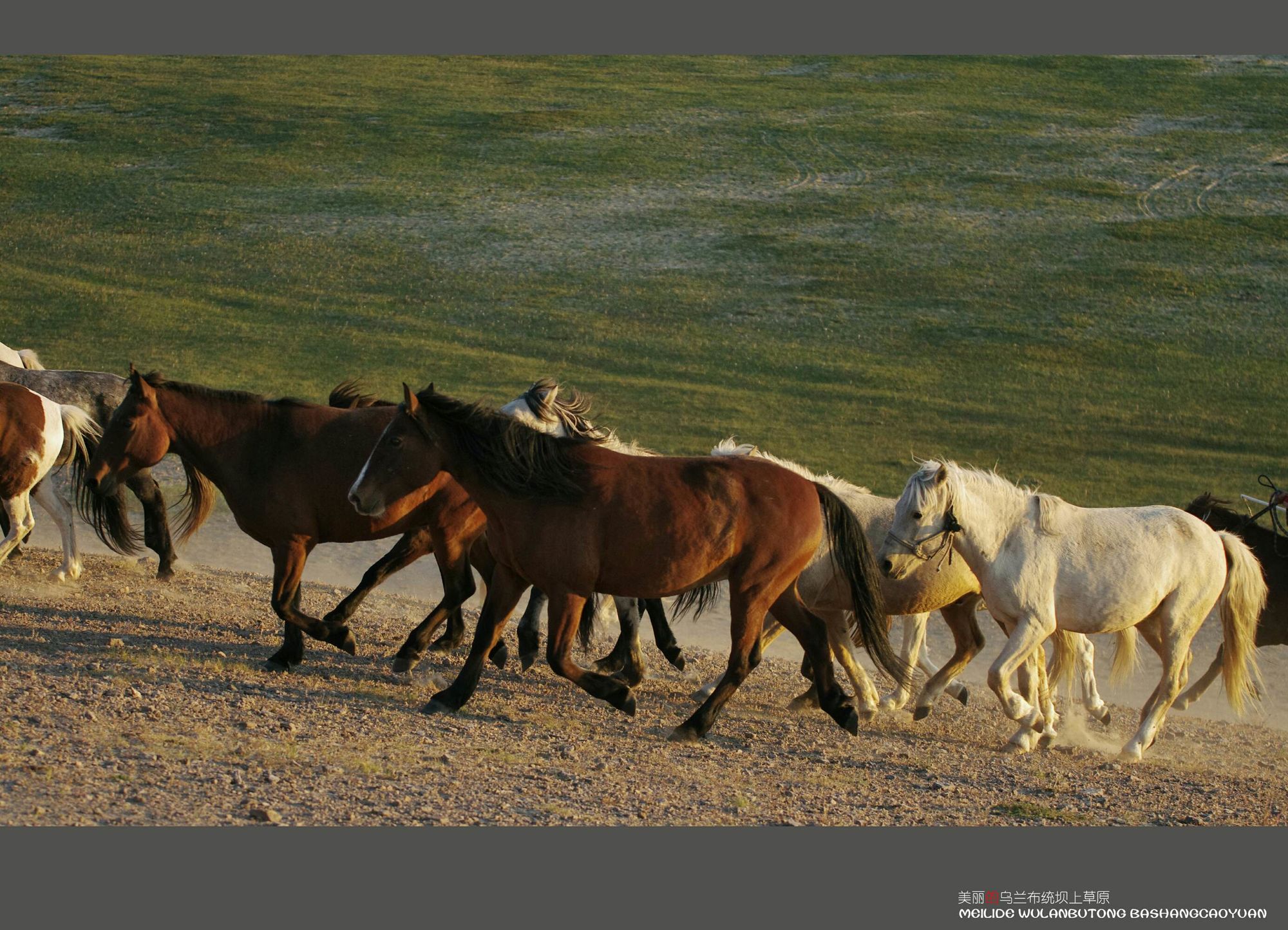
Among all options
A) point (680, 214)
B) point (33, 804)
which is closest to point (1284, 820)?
point (33, 804)

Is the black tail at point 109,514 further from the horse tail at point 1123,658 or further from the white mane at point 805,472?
the horse tail at point 1123,658

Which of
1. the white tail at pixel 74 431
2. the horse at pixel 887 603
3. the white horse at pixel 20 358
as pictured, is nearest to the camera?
the horse at pixel 887 603

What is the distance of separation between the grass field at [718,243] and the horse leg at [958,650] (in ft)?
28.0

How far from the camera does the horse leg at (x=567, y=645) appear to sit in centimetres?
841

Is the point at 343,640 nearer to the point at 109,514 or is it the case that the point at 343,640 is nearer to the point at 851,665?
the point at 851,665

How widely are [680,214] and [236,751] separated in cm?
3115

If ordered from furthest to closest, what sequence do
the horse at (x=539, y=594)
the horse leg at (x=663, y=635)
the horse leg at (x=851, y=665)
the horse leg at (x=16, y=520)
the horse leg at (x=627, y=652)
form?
the horse leg at (x=16, y=520)
the horse leg at (x=663, y=635)
the horse leg at (x=627, y=652)
the horse at (x=539, y=594)
the horse leg at (x=851, y=665)

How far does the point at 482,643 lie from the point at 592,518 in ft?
3.33

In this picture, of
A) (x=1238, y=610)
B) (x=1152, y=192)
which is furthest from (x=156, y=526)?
(x=1152, y=192)

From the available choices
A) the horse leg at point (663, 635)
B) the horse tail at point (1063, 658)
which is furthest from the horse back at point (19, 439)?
the horse tail at point (1063, 658)

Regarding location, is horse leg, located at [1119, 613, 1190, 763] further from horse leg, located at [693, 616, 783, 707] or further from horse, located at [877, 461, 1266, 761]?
horse leg, located at [693, 616, 783, 707]

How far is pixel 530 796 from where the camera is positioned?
724cm

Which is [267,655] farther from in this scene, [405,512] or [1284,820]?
[1284,820]

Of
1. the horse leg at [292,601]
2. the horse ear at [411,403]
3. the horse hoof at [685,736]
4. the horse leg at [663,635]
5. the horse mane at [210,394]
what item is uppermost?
the horse ear at [411,403]
